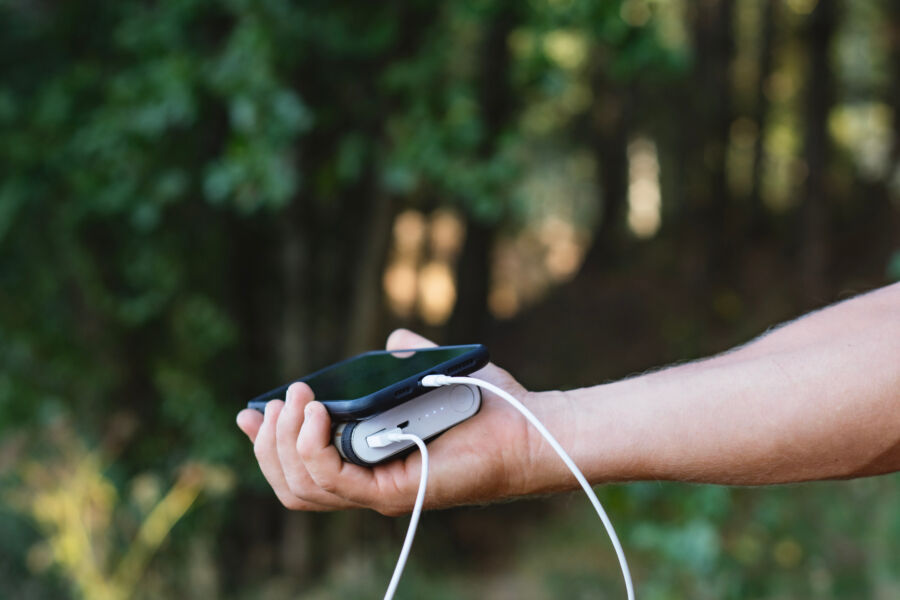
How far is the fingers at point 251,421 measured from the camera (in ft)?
4.48

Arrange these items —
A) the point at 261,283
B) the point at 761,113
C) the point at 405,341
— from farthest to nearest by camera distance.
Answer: the point at 761,113 < the point at 261,283 < the point at 405,341

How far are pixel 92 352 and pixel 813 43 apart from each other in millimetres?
7994

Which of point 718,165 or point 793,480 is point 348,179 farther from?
point 718,165

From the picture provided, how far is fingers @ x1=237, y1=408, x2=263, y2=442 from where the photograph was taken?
137 cm

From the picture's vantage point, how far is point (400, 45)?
4.23m

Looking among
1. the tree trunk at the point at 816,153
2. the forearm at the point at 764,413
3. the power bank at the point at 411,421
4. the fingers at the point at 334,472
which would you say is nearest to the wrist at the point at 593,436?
the forearm at the point at 764,413

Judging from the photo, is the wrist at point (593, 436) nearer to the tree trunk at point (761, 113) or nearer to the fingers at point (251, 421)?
the fingers at point (251, 421)

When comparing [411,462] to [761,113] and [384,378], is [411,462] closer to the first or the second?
[384,378]

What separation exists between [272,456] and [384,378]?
226mm

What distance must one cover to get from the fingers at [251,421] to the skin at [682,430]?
51 mm

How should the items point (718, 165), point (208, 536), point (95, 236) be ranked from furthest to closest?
point (718, 165)
point (208, 536)
point (95, 236)

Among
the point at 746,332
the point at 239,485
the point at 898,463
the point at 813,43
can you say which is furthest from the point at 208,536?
the point at 813,43

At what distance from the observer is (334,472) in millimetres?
1245

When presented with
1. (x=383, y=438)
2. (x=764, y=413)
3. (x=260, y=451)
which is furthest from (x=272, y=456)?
(x=764, y=413)
